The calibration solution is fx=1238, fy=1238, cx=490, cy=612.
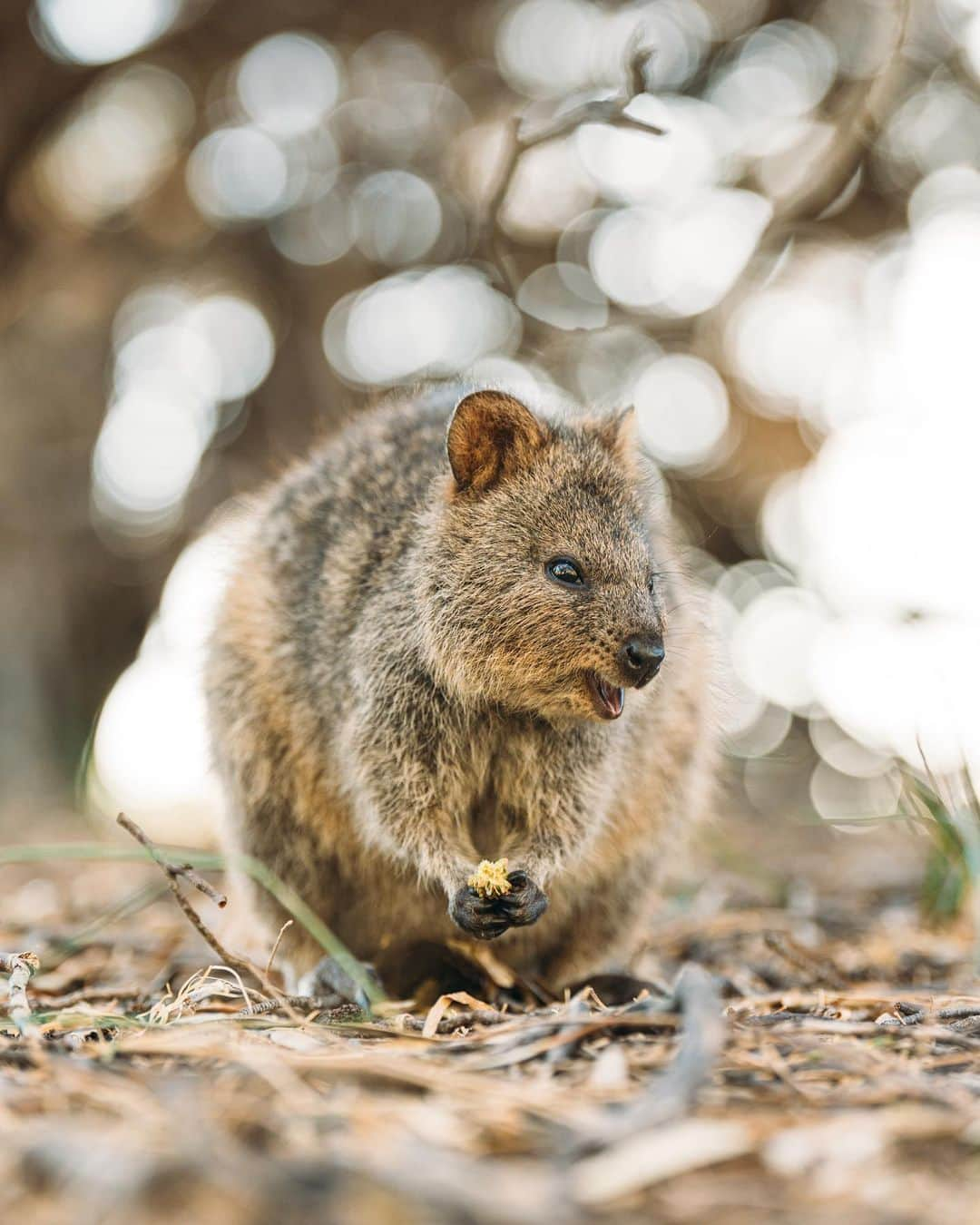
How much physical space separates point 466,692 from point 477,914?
2.25ft

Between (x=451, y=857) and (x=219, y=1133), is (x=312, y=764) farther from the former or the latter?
(x=219, y=1133)

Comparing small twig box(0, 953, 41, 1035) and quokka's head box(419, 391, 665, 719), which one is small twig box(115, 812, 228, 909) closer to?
small twig box(0, 953, 41, 1035)

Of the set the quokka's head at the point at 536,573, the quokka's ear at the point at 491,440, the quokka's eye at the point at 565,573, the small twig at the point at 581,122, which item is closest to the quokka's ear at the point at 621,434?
the quokka's head at the point at 536,573

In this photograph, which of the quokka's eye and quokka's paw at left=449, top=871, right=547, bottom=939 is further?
the quokka's eye

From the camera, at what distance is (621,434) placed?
174 inches

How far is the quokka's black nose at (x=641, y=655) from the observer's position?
3.63 metres

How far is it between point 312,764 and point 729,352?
656cm

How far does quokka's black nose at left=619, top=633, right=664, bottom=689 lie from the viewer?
3.63 meters

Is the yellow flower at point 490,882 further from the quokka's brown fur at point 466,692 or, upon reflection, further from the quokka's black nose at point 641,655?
the quokka's black nose at point 641,655

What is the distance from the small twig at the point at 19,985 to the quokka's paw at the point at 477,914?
1.19 metres

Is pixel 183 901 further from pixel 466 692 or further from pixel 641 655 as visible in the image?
pixel 641 655

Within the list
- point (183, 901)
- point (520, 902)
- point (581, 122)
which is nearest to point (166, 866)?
point (183, 901)

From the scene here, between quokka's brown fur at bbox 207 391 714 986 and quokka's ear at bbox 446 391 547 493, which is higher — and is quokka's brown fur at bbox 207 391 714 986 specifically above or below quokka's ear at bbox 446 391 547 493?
below

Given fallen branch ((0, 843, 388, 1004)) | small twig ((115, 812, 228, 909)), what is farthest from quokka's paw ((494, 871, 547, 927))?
small twig ((115, 812, 228, 909))
